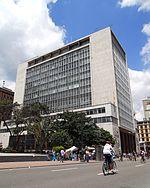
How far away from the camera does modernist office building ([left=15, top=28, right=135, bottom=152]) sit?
7998 cm

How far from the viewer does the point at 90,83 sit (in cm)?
8675

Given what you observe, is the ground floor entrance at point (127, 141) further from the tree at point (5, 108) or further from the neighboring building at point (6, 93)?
the neighboring building at point (6, 93)

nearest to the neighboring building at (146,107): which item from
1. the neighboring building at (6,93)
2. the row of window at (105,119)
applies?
the row of window at (105,119)

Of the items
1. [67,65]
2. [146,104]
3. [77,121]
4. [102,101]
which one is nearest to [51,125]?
[77,121]

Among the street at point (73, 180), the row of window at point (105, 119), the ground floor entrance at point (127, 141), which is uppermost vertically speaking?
the row of window at point (105, 119)

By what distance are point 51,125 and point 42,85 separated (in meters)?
47.6

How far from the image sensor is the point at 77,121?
2288 inches

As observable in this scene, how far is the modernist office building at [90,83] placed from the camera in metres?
80.0

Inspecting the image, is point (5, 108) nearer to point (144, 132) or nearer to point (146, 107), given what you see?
point (144, 132)

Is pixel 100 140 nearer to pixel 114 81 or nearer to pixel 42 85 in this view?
pixel 114 81

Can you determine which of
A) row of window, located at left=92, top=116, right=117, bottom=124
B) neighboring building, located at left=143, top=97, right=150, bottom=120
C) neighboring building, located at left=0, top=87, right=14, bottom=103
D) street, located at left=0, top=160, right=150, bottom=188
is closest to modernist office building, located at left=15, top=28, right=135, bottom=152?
row of window, located at left=92, top=116, right=117, bottom=124

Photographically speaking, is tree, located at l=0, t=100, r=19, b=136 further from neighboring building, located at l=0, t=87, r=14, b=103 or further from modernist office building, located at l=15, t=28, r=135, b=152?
neighboring building, located at l=0, t=87, r=14, b=103

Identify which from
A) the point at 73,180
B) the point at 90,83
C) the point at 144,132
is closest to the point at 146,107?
the point at 144,132

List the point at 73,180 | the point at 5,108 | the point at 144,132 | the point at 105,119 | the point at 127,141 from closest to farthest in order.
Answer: the point at 73,180 < the point at 5,108 < the point at 105,119 < the point at 127,141 < the point at 144,132
